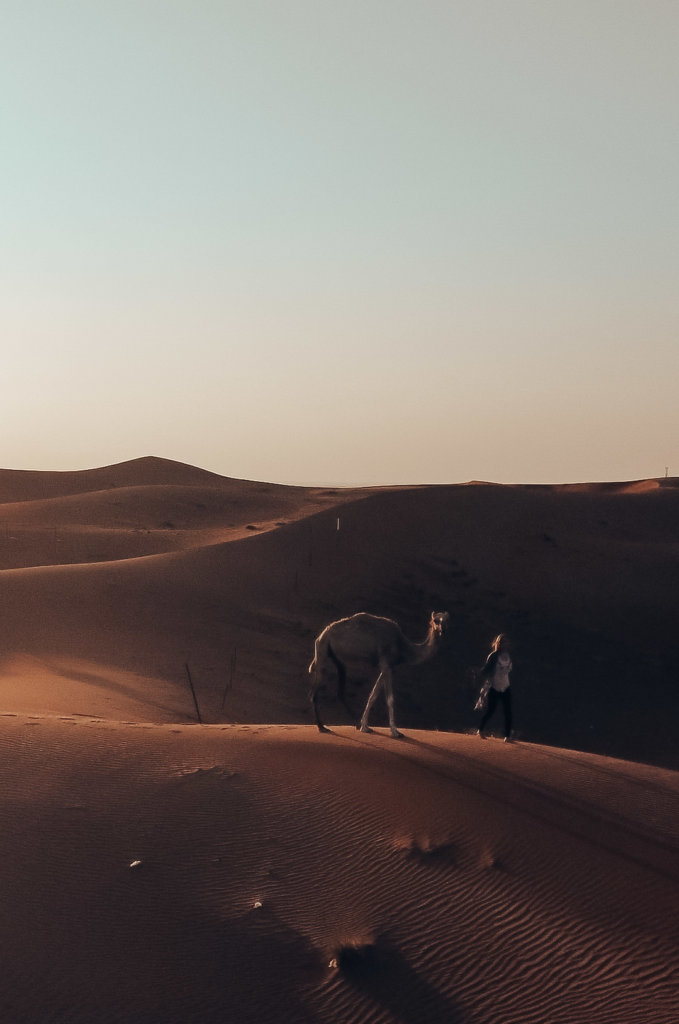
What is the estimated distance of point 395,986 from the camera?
719 centimetres

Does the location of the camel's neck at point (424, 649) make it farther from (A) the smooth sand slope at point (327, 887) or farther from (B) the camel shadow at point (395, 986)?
(B) the camel shadow at point (395, 986)

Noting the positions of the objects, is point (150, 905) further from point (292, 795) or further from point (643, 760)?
point (643, 760)

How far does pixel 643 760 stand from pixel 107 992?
16066mm

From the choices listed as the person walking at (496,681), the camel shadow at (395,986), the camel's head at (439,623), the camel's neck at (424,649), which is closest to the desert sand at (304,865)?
the camel shadow at (395,986)

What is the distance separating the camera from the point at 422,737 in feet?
42.9

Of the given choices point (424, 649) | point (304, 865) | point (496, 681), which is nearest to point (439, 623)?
point (424, 649)

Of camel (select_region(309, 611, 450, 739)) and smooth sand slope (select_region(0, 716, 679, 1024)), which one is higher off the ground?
camel (select_region(309, 611, 450, 739))

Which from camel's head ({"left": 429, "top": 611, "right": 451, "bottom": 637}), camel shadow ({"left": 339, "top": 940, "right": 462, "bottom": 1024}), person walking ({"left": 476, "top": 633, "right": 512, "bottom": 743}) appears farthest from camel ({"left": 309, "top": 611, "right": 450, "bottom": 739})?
camel shadow ({"left": 339, "top": 940, "right": 462, "bottom": 1024})

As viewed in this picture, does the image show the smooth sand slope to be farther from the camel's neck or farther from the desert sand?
the camel's neck

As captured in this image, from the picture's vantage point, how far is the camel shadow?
22.8 ft

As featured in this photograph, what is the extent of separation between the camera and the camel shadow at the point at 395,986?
273 inches

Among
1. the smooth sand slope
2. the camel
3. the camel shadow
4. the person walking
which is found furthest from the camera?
the person walking

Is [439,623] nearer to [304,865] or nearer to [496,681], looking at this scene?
[496,681]

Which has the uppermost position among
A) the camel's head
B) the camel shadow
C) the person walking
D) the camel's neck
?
the camel's head
